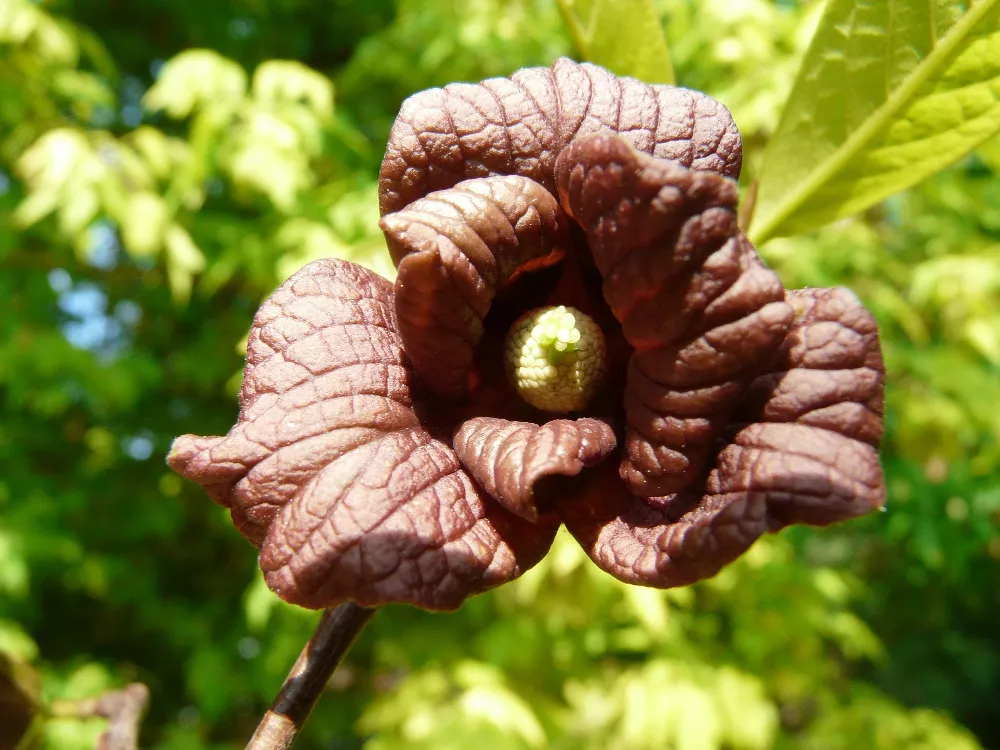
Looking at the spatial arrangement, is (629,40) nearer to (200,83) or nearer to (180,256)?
(180,256)

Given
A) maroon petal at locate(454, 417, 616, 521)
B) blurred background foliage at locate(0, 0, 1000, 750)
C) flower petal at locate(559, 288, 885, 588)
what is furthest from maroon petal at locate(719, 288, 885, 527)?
blurred background foliage at locate(0, 0, 1000, 750)

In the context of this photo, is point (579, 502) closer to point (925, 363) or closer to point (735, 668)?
point (735, 668)

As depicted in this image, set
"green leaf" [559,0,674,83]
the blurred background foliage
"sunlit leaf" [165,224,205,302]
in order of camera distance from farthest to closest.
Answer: "sunlit leaf" [165,224,205,302]
the blurred background foliage
"green leaf" [559,0,674,83]

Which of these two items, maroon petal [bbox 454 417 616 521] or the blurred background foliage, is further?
the blurred background foliage

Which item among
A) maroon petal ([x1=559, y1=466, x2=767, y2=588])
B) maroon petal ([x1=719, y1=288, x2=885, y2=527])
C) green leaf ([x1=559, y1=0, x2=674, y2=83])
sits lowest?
maroon petal ([x1=559, y1=466, x2=767, y2=588])

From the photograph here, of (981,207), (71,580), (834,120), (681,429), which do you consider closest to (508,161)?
(681,429)

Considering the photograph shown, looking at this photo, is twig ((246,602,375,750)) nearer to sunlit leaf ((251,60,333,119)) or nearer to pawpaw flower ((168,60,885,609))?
pawpaw flower ((168,60,885,609))
